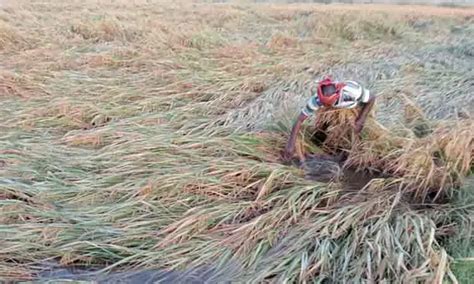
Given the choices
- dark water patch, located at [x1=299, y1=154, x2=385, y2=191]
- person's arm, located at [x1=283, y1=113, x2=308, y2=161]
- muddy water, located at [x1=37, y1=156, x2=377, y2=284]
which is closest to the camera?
muddy water, located at [x1=37, y1=156, x2=377, y2=284]

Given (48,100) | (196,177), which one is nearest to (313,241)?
(196,177)

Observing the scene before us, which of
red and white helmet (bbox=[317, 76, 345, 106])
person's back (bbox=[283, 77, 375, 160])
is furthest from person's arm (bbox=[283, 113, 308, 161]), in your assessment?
red and white helmet (bbox=[317, 76, 345, 106])

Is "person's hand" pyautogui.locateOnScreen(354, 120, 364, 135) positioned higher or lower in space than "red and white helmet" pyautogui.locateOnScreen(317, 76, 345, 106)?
lower

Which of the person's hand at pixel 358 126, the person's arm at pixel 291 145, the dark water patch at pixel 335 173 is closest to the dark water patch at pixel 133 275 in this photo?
the dark water patch at pixel 335 173

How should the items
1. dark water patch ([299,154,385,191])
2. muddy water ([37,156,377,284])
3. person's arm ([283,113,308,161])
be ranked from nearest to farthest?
muddy water ([37,156,377,284]), dark water patch ([299,154,385,191]), person's arm ([283,113,308,161])

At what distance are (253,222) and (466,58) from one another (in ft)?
13.9

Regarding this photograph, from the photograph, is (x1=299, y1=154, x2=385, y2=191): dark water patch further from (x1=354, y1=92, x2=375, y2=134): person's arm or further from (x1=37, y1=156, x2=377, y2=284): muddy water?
(x1=37, y1=156, x2=377, y2=284): muddy water

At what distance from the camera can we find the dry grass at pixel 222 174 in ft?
5.58

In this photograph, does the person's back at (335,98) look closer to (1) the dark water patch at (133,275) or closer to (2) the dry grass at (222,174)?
(2) the dry grass at (222,174)

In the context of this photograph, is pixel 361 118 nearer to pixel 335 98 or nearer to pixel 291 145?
pixel 335 98

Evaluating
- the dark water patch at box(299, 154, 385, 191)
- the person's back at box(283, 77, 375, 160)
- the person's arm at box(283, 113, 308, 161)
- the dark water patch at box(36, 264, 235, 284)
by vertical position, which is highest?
the person's back at box(283, 77, 375, 160)

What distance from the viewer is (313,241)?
5.73ft

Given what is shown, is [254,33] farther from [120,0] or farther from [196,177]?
[120,0]

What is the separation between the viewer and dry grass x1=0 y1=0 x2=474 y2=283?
170cm
